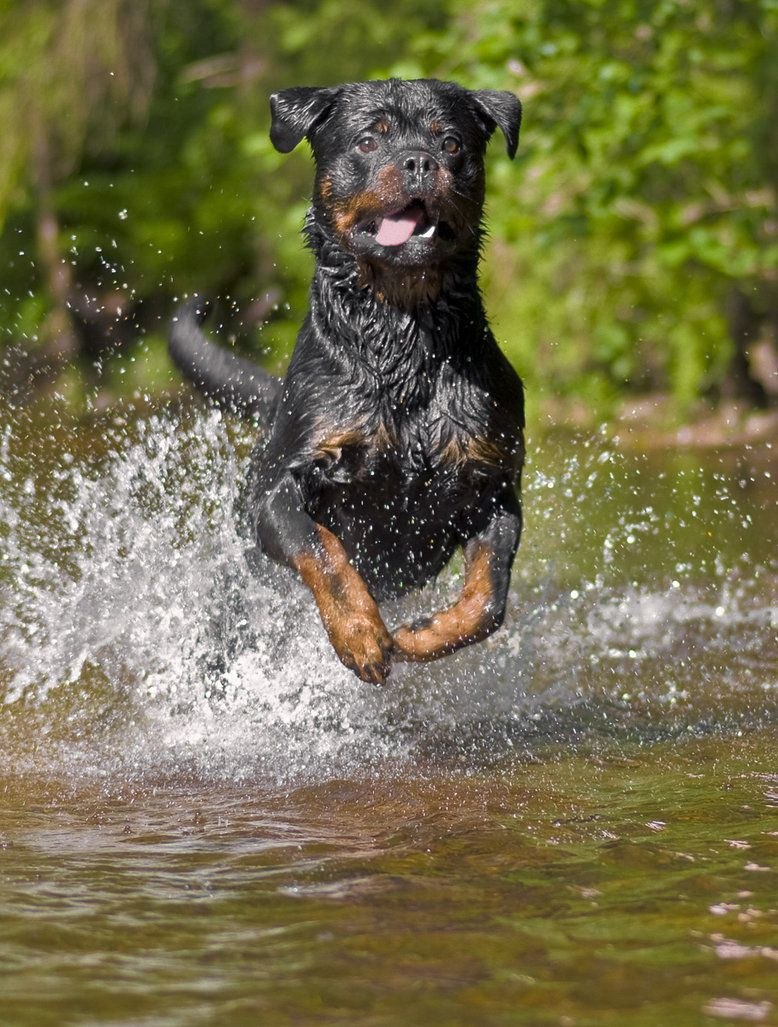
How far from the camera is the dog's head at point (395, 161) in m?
3.87

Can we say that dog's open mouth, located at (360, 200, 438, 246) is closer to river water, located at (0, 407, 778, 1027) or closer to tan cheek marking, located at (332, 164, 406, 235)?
tan cheek marking, located at (332, 164, 406, 235)

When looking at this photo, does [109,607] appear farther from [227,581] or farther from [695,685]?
[695,685]

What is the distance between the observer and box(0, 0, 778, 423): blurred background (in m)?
8.74

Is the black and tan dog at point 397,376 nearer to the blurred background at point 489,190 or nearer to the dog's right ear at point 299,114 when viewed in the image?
the dog's right ear at point 299,114

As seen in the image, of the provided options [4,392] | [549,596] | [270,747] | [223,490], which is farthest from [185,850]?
[4,392]

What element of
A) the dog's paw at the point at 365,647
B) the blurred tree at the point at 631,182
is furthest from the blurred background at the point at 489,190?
the dog's paw at the point at 365,647

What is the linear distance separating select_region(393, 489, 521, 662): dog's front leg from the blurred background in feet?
10.6

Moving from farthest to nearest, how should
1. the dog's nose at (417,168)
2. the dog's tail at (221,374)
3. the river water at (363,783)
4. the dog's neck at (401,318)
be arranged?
the dog's tail at (221,374) → the dog's neck at (401,318) → the dog's nose at (417,168) → the river water at (363,783)

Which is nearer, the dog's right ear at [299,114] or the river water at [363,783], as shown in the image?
the river water at [363,783]

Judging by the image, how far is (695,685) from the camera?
4.71 meters

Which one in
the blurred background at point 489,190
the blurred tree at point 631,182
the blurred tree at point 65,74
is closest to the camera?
the blurred tree at point 631,182

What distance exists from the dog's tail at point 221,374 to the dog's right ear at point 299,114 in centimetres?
82

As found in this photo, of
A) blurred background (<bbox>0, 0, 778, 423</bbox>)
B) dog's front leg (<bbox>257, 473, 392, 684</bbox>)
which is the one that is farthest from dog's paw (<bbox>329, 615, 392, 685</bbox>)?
blurred background (<bbox>0, 0, 778, 423</bbox>)

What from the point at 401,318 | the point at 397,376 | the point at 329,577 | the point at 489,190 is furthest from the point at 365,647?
the point at 489,190
